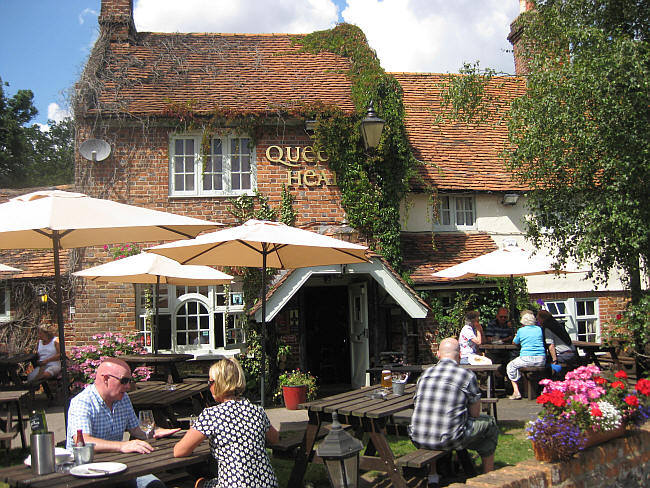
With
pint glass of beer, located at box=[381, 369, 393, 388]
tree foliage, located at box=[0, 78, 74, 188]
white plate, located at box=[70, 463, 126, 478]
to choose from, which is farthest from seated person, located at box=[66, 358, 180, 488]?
tree foliage, located at box=[0, 78, 74, 188]

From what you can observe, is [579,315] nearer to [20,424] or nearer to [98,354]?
[98,354]

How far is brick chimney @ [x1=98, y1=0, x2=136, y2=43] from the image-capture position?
14852mm

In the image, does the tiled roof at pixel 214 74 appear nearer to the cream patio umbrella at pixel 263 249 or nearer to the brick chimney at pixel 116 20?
the brick chimney at pixel 116 20

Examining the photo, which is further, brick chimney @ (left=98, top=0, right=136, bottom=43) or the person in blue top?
brick chimney @ (left=98, top=0, right=136, bottom=43)

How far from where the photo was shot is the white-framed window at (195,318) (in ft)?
41.7

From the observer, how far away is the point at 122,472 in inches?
155

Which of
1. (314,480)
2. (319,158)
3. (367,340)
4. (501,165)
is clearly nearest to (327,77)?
(319,158)

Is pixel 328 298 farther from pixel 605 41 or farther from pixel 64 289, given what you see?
pixel 605 41

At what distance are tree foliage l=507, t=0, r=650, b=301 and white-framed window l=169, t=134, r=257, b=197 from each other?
534 cm

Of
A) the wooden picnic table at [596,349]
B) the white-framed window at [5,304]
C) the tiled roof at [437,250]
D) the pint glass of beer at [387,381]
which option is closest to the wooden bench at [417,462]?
the pint glass of beer at [387,381]

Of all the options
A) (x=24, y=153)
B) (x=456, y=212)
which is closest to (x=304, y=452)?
(x=456, y=212)

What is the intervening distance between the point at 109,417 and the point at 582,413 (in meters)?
4.16

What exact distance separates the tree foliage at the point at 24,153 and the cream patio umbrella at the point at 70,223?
25.6 metres

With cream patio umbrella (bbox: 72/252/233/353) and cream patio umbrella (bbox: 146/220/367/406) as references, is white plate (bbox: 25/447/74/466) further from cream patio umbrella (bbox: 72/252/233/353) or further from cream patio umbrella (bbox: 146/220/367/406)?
cream patio umbrella (bbox: 72/252/233/353)
